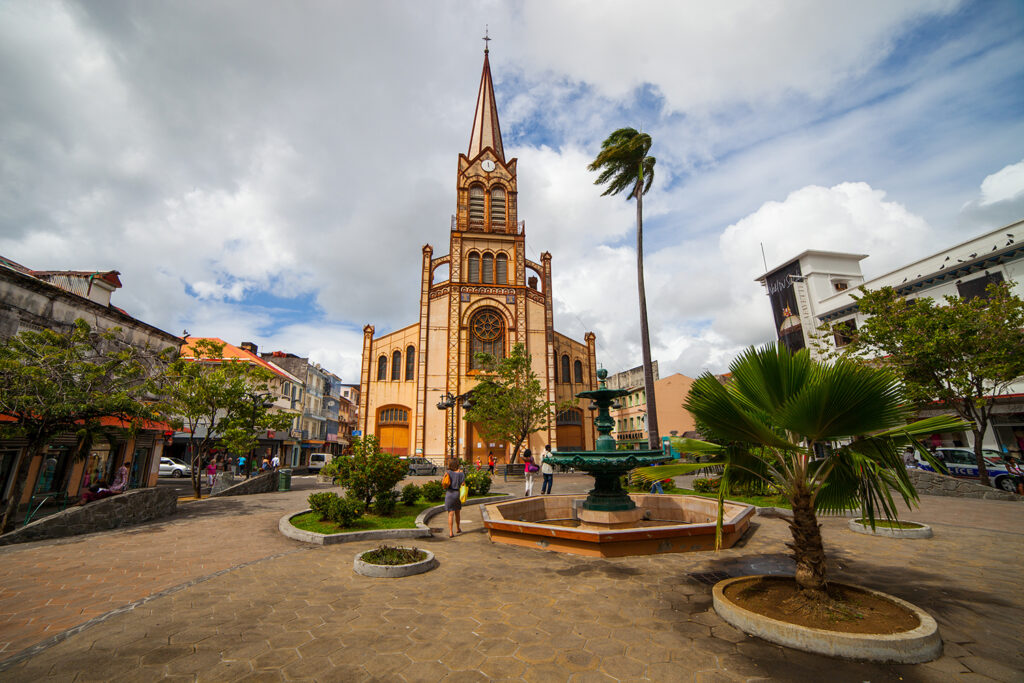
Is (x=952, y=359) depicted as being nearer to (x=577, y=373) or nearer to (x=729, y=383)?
(x=729, y=383)

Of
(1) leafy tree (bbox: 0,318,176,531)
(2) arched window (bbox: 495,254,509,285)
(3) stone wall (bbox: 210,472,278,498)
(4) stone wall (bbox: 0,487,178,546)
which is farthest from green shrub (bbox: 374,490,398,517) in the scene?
(2) arched window (bbox: 495,254,509,285)

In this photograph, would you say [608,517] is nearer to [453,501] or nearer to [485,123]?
[453,501]

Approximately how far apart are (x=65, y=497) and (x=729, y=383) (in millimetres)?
18382

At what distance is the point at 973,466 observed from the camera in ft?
60.0

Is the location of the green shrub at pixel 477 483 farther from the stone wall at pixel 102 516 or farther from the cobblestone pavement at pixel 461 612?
the stone wall at pixel 102 516

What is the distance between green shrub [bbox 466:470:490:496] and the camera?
15.1m

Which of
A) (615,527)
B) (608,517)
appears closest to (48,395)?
(608,517)

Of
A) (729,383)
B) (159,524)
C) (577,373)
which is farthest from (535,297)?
(729,383)

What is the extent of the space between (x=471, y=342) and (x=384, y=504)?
82.0 ft

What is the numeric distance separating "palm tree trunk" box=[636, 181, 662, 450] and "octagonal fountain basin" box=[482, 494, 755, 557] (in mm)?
5915

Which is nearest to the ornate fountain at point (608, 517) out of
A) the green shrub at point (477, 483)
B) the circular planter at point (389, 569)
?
the circular planter at point (389, 569)

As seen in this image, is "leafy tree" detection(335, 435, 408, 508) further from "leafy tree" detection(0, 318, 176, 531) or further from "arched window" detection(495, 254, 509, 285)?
"arched window" detection(495, 254, 509, 285)

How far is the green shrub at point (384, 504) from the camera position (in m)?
10.9

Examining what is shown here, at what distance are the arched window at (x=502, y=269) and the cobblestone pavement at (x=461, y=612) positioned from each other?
100 feet
